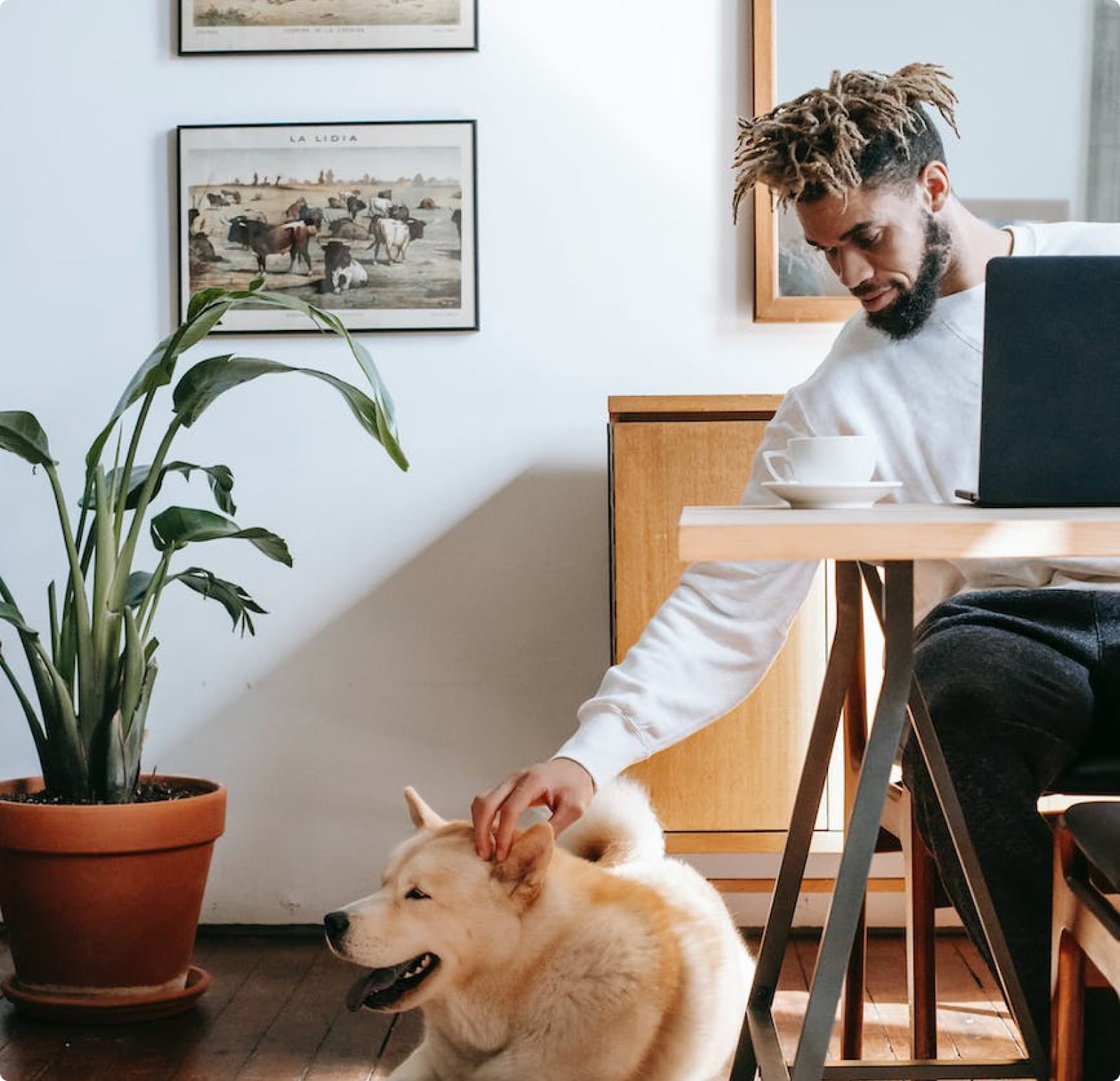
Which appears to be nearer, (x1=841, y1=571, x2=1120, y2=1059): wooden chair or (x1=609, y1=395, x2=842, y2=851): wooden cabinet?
(x1=841, y1=571, x2=1120, y2=1059): wooden chair

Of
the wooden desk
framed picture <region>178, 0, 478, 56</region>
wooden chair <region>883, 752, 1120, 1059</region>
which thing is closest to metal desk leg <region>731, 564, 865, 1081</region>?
the wooden desk

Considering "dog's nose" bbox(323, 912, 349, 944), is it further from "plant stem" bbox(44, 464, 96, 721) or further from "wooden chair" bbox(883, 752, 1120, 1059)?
"plant stem" bbox(44, 464, 96, 721)

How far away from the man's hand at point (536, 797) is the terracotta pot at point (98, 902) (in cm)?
97

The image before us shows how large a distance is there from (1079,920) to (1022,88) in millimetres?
1879

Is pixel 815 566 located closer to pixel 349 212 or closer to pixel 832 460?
pixel 832 460

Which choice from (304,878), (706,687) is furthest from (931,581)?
(304,878)

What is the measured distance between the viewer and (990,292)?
3.79 feet

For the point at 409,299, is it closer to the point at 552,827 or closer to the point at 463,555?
the point at 463,555

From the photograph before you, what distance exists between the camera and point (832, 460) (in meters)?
1.17

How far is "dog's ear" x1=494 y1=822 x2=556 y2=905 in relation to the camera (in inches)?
56.3

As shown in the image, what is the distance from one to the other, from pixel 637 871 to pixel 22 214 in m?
1.81

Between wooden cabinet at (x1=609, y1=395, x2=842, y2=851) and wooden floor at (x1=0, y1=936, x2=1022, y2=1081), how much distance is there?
1.04ft

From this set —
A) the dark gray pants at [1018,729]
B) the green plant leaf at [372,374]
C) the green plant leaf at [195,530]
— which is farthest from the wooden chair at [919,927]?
the green plant leaf at [195,530]

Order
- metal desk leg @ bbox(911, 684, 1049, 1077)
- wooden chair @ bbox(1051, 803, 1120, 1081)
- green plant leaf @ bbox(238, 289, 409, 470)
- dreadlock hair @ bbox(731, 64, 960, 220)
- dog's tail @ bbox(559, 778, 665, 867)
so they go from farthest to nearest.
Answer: green plant leaf @ bbox(238, 289, 409, 470) → dog's tail @ bbox(559, 778, 665, 867) → dreadlock hair @ bbox(731, 64, 960, 220) → metal desk leg @ bbox(911, 684, 1049, 1077) → wooden chair @ bbox(1051, 803, 1120, 1081)
